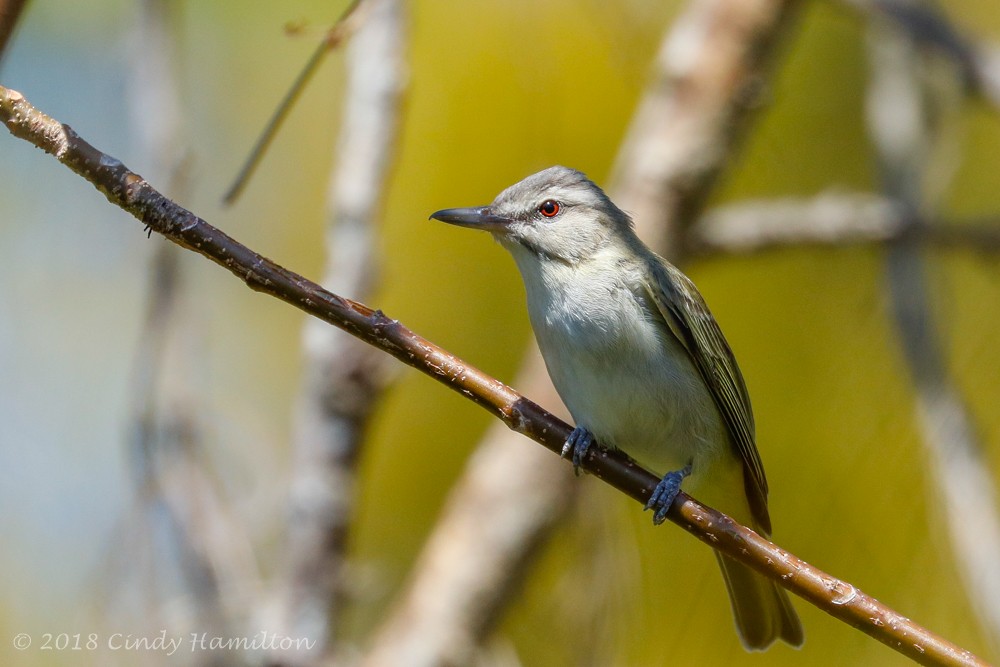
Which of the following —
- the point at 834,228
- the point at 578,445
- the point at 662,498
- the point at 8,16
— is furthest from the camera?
the point at 834,228

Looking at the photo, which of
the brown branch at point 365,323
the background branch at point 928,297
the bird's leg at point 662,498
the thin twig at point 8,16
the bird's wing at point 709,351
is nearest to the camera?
the thin twig at point 8,16

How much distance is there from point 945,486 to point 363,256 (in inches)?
95.2

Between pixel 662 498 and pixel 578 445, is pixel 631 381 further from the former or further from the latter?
pixel 662 498

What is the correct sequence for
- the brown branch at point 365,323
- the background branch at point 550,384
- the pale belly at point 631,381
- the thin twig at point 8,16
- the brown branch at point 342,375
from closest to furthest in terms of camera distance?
the thin twig at point 8,16
the brown branch at point 365,323
the pale belly at point 631,381
the brown branch at point 342,375
the background branch at point 550,384

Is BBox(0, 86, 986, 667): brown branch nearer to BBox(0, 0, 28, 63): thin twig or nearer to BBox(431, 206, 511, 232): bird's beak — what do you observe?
BBox(0, 0, 28, 63): thin twig

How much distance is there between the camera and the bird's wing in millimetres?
3400

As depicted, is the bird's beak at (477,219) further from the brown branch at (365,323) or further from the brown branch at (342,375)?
the brown branch at (365,323)

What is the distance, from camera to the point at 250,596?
4227 millimetres

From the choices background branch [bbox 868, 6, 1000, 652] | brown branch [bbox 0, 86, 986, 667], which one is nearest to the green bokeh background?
background branch [bbox 868, 6, 1000, 652]

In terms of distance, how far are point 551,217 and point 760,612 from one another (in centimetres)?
158

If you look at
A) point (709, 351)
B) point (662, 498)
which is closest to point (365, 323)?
point (662, 498)

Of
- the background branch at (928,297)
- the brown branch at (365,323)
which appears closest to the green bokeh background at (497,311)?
the background branch at (928,297)

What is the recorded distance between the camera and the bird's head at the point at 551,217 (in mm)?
3449

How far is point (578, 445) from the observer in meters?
3.19
